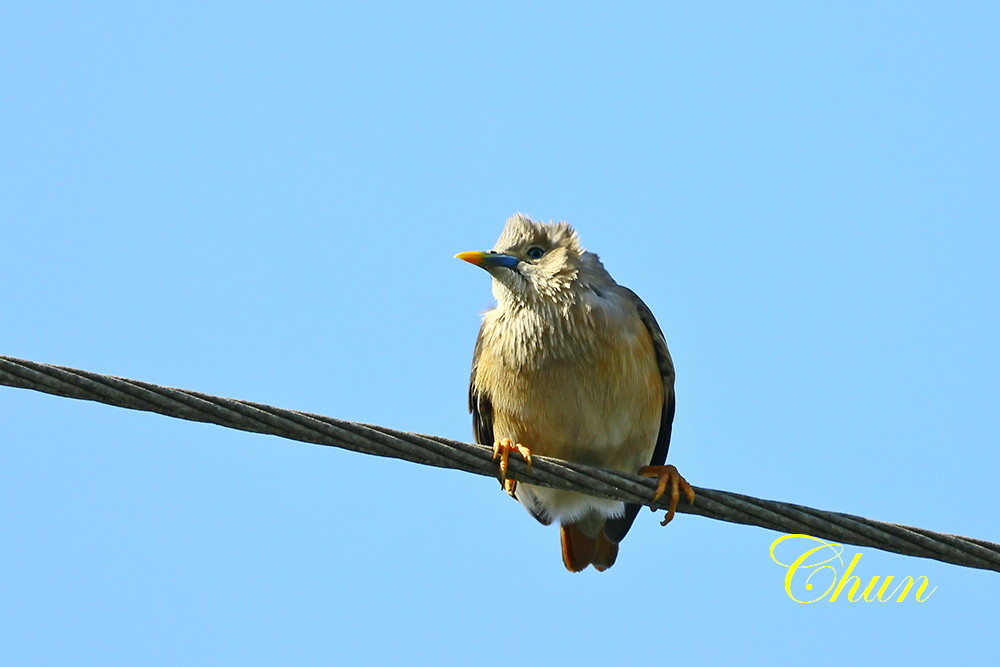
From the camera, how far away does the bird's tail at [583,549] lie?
217 inches

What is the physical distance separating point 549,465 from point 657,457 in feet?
5.00

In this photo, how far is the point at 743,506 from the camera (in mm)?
Answer: 3783

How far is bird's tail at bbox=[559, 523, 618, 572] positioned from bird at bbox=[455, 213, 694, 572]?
13 millimetres

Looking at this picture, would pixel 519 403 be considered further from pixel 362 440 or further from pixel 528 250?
pixel 362 440

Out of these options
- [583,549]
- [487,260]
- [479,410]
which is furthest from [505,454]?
[583,549]

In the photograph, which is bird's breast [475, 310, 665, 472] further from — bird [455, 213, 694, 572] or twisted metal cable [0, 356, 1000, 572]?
twisted metal cable [0, 356, 1000, 572]

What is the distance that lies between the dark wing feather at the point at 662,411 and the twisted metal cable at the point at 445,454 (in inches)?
46.4

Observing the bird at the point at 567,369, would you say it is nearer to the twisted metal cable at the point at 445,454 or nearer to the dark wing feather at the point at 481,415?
the dark wing feather at the point at 481,415

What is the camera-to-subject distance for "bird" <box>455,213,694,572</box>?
490cm

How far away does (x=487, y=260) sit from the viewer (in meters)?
5.20

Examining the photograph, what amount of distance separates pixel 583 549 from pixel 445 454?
2006 millimetres

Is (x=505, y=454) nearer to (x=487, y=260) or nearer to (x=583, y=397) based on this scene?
(x=583, y=397)

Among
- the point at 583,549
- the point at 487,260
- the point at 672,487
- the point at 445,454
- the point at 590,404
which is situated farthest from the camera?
the point at 583,549

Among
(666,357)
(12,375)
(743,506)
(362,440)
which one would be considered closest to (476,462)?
(362,440)
